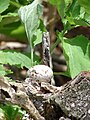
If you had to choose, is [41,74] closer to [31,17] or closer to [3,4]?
[31,17]

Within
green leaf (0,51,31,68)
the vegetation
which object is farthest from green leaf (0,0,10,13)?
green leaf (0,51,31,68)

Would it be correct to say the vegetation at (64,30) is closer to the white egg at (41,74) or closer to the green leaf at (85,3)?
the green leaf at (85,3)

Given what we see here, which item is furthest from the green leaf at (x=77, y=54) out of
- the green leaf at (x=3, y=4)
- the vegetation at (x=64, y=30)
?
the green leaf at (x=3, y=4)

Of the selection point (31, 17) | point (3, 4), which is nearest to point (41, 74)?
point (31, 17)

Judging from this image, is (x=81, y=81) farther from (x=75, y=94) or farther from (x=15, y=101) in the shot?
(x=15, y=101)

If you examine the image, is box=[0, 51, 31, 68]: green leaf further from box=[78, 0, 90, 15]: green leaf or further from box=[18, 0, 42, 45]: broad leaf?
box=[78, 0, 90, 15]: green leaf

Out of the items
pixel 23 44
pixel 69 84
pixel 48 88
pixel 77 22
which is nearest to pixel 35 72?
pixel 48 88
